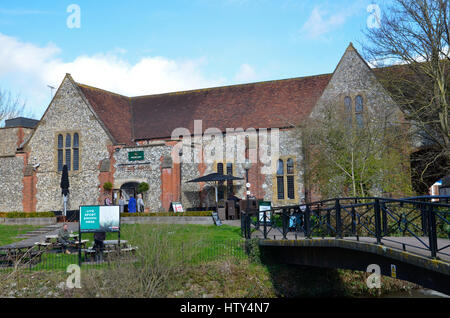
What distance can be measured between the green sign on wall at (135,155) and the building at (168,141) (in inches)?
2.5

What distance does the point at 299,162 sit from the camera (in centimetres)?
3086

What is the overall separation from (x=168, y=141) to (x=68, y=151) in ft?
26.7

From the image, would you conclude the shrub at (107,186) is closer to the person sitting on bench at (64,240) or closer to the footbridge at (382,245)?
the person sitting on bench at (64,240)

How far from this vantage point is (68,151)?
114 feet

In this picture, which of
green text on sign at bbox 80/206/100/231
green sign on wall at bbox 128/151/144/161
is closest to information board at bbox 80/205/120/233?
green text on sign at bbox 80/206/100/231

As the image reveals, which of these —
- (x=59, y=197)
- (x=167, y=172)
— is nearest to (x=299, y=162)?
(x=167, y=172)

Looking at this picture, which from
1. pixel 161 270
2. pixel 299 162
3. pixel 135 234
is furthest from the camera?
pixel 299 162

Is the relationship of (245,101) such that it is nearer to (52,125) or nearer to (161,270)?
(52,125)

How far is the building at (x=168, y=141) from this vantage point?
101ft

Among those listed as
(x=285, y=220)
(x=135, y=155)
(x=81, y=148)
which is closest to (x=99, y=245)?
(x=285, y=220)

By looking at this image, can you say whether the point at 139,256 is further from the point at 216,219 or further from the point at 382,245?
the point at 216,219
